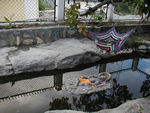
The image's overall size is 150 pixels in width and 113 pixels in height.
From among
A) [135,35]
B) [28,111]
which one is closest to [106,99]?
[28,111]

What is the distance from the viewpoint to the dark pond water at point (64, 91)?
3.18 metres

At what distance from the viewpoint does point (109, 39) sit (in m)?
5.45

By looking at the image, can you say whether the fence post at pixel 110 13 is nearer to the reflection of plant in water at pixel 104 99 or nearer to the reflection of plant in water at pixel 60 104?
the reflection of plant in water at pixel 104 99

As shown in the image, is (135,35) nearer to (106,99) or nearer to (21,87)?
(106,99)

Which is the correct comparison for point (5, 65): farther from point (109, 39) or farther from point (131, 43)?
point (131, 43)

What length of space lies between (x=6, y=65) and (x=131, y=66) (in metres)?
3.36

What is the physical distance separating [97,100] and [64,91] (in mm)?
714

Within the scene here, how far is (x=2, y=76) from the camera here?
3984 mm

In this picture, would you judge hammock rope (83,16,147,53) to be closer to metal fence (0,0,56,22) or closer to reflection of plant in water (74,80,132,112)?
metal fence (0,0,56,22)

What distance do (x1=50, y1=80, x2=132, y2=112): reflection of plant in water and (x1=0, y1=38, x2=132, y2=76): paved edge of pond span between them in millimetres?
1248

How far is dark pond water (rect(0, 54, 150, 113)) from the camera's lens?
10.4ft

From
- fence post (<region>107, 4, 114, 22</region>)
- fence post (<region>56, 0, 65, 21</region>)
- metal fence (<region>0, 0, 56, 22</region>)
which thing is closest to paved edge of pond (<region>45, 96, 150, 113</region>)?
fence post (<region>56, 0, 65, 21</region>)

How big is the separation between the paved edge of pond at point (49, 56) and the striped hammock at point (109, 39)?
0.24 metres

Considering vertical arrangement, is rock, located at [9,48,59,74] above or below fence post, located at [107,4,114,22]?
below
